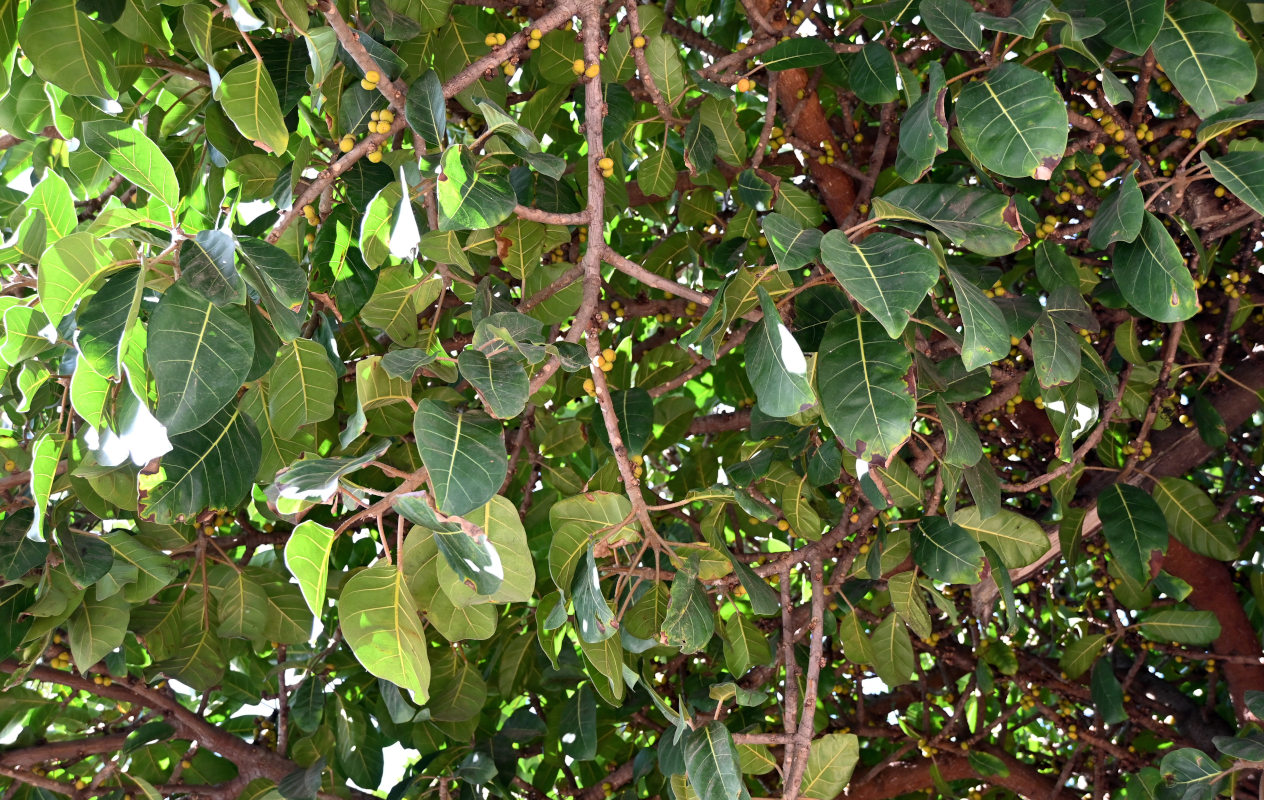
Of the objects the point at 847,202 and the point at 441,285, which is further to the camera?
the point at 847,202

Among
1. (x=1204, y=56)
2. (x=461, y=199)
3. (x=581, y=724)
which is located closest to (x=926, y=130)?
(x=1204, y=56)

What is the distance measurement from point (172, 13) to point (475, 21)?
50cm

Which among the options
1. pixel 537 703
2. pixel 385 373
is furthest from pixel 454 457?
pixel 537 703

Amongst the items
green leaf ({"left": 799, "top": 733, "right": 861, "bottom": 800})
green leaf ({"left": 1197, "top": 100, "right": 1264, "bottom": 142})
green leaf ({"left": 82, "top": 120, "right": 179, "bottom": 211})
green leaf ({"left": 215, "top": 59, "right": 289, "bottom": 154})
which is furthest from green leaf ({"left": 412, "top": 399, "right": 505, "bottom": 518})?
green leaf ({"left": 1197, "top": 100, "right": 1264, "bottom": 142})

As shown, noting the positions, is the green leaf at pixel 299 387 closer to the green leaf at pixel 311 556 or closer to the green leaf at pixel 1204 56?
the green leaf at pixel 311 556

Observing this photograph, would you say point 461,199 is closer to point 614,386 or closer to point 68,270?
point 68,270

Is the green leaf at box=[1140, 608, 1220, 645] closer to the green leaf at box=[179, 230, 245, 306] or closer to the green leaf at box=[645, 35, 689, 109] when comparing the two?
the green leaf at box=[645, 35, 689, 109]

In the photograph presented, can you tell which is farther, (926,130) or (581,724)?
(581,724)

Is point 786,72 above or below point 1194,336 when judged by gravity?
above

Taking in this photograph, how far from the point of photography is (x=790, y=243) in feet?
3.95

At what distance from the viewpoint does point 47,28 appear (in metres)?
1.43

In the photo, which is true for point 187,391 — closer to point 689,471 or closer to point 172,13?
point 172,13

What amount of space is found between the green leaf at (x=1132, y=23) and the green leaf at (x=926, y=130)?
0.77ft

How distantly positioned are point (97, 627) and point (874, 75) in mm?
1540
